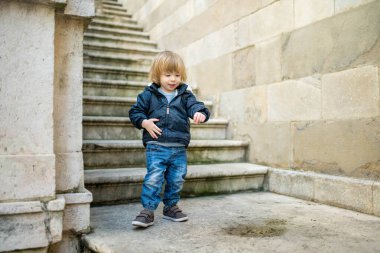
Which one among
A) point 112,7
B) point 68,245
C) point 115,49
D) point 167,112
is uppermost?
point 112,7

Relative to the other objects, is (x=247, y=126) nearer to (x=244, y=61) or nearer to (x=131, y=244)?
(x=244, y=61)

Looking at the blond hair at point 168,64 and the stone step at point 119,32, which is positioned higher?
the stone step at point 119,32

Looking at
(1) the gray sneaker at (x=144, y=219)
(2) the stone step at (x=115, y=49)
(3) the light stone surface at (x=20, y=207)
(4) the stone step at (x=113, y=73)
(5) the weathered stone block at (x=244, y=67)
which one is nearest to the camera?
(3) the light stone surface at (x=20, y=207)

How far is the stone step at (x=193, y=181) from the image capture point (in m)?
2.52

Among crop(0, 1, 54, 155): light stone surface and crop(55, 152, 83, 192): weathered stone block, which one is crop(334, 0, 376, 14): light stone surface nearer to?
crop(0, 1, 54, 155): light stone surface

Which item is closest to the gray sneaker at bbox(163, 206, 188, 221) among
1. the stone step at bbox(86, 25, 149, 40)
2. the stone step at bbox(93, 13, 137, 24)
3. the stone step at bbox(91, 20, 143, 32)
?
the stone step at bbox(86, 25, 149, 40)

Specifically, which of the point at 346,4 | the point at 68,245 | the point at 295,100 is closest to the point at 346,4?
the point at 346,4

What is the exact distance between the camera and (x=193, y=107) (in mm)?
2314

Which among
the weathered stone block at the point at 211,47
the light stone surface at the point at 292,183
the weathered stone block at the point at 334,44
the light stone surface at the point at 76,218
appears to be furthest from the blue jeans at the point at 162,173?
the weathered stone block at the point at 211,47

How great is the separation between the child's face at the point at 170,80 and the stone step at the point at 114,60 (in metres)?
2.42

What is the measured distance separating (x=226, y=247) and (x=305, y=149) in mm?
1444

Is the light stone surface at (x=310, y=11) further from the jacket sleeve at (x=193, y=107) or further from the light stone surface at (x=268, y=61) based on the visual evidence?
the jacket sleeve at (x=193, y=107)

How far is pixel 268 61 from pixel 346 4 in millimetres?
908

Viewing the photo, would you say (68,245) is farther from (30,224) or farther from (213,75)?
(213,75)
